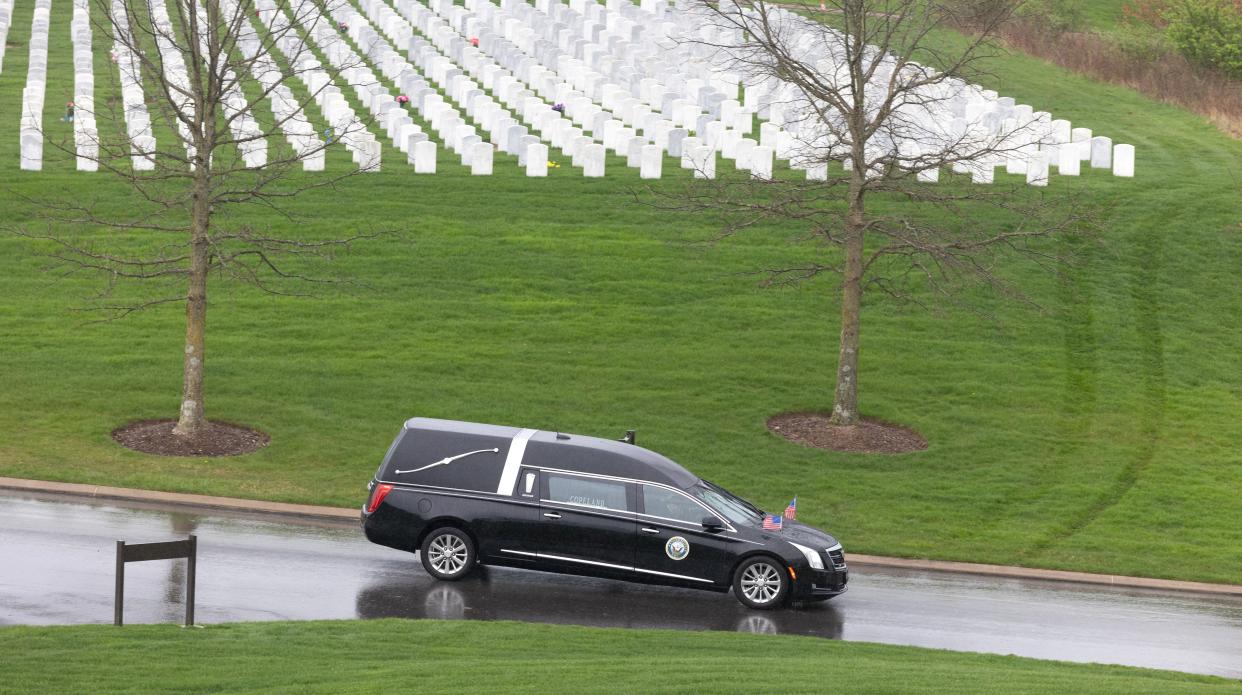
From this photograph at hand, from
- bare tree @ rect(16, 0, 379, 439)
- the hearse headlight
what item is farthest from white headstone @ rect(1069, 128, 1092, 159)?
the hearse headlight

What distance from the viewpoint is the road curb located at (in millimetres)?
17266

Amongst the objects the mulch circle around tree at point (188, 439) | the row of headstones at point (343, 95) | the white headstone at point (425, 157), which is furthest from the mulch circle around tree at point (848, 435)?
the white headstone at point (425, 157)

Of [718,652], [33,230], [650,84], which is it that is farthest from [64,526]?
[650,84]

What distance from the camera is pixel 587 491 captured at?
594 inches

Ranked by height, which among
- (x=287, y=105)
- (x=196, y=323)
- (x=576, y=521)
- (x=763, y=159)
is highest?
(x=287, y=105)

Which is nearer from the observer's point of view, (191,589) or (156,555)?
(156,555)

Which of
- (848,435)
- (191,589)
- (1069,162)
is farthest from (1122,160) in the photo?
(191,589)

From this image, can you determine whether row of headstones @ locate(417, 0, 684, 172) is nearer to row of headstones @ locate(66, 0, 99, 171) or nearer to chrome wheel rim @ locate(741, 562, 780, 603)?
row of headstones @ locate(66, 0, 99, 171)

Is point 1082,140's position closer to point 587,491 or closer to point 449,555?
point 587,491

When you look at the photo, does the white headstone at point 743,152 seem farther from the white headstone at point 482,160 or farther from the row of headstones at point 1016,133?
the white headstone at point 482,160

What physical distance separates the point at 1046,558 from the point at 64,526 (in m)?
11.7

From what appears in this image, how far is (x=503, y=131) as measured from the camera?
3444 centimetres

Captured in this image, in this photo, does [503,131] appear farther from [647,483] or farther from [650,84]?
[647,483]

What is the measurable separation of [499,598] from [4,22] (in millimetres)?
40925
